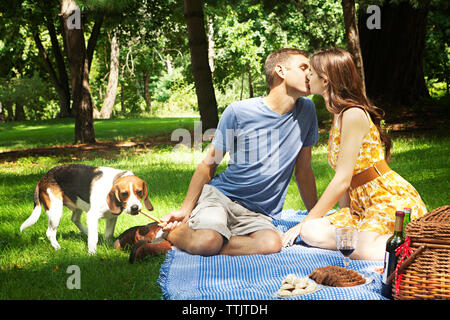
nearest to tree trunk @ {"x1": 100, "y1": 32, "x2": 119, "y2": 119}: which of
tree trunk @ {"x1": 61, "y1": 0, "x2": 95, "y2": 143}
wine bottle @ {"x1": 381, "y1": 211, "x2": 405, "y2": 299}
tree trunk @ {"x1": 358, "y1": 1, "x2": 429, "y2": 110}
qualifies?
tree trunk @ {"x1": 61, "y1": 0, "x2": 95, "y2": 143}

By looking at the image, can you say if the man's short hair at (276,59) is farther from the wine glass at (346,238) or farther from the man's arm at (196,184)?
the wine glass at (346,238)

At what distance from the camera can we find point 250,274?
139 inches

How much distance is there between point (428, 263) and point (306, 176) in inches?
60.0

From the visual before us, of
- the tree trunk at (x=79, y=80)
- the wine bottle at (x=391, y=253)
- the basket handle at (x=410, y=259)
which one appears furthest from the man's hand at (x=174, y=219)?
the tree trunk at (x=79, y=80)

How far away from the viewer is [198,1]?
959 centimetres

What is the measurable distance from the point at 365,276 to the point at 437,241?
71 centimetres

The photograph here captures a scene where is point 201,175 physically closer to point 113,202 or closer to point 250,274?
point 113,202

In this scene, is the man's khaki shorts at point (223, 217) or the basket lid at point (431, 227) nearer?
the basket lid at point (431, 227)

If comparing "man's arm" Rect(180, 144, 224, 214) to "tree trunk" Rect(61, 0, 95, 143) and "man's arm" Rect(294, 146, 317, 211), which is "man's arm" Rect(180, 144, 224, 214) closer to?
"man's arm" Rect(294, 146, 317, 211)

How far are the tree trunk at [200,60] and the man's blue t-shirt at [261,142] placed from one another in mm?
5958

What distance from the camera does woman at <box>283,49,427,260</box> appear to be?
3688 mm

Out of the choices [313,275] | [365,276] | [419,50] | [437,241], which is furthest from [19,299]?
[419,50]

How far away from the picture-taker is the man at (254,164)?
3941 mm
